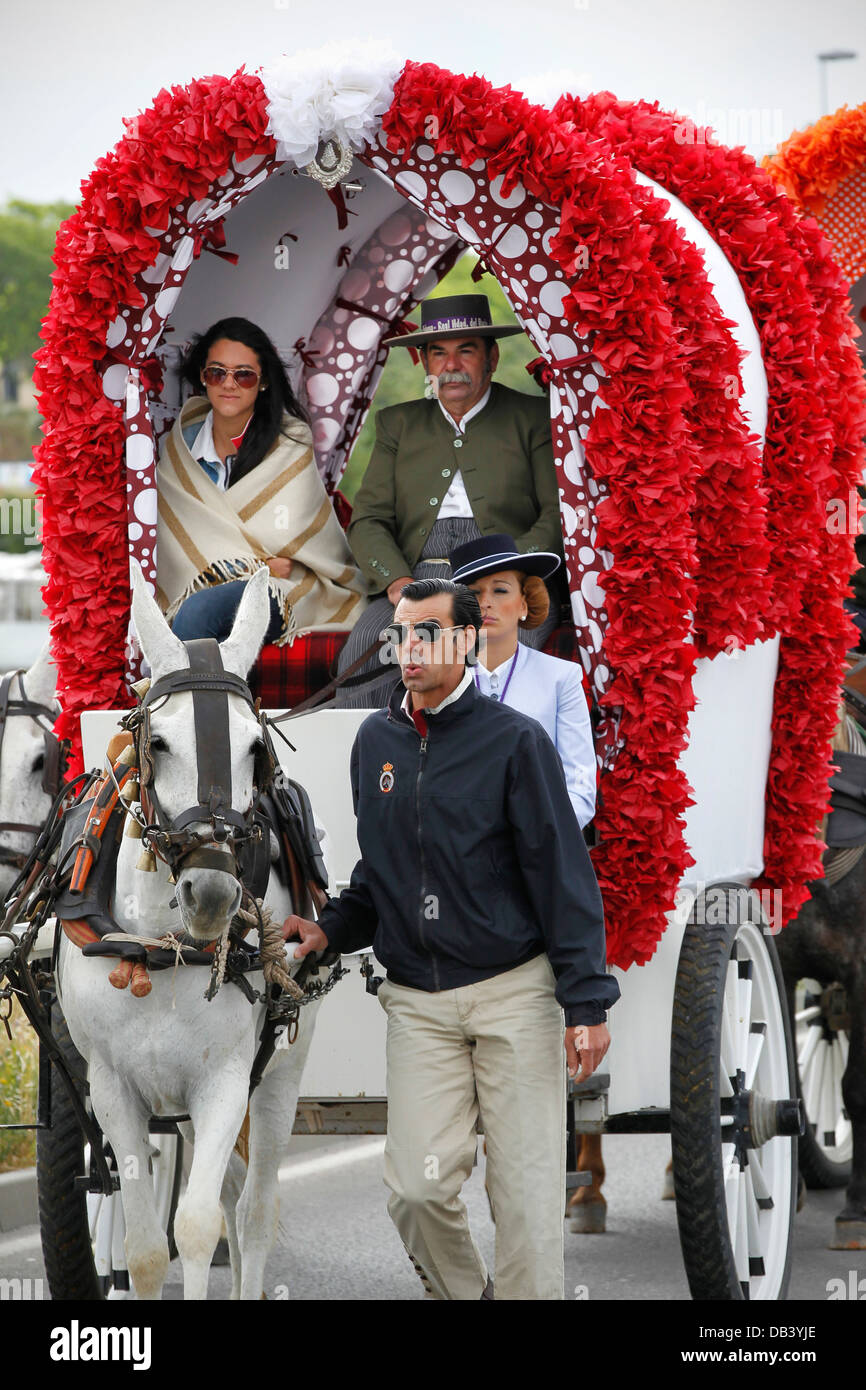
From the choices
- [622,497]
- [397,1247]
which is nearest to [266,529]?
[622,497]

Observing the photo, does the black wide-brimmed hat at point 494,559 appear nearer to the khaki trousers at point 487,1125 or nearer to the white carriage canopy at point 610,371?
the white carriage canopy at point 610,371

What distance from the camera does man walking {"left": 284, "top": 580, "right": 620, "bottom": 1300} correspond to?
12.4 ft

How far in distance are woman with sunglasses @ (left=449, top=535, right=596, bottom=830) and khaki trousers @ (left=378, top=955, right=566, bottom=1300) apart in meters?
0.69

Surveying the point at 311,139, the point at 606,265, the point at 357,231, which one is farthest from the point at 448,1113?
the point at 357,231

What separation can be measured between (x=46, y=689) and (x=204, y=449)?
1.13 metres

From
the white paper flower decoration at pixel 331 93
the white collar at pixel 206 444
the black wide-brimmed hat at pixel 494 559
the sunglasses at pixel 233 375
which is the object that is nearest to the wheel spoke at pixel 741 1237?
the black wide-brimmed hat at pixel 494 559

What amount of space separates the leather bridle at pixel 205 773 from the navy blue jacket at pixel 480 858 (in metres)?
0.39

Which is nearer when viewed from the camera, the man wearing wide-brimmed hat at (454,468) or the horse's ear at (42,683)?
the man wearing wide-brimmed hat at (454,468)

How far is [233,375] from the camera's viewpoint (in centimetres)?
586

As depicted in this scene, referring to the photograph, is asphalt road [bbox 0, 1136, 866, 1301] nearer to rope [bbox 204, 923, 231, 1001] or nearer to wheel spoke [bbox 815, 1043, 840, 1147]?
wheel spoke [bbox 815, 1043, 840, 1147]

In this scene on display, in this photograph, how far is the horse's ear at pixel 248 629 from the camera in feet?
12.2

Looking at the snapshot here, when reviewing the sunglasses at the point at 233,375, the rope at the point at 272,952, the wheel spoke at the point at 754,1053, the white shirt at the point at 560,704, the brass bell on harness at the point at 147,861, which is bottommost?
the wheel spoke at the point at 754,1053
